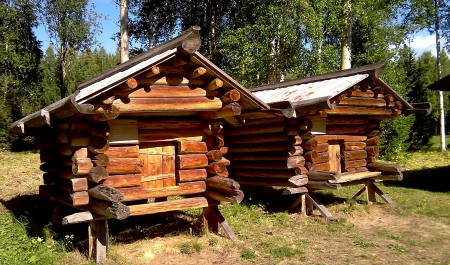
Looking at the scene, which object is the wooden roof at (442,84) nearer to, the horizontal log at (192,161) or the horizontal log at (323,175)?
the horizontal log at (323,175)

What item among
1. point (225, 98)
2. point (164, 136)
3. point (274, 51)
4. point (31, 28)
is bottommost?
point (164, 136)

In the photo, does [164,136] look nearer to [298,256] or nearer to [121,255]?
[121,255]

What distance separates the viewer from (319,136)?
11.7 meters

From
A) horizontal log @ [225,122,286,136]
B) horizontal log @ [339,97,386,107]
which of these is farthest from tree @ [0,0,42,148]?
horizontal log @ [339,97,386,107]

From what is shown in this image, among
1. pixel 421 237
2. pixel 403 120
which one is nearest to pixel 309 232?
pixel 421 237

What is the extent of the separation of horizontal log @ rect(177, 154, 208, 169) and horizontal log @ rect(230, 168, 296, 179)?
339cm

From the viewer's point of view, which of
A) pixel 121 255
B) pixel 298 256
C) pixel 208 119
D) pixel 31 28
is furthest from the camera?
pixel 31 28

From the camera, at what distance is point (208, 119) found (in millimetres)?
8734

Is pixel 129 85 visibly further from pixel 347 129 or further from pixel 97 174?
pixel 347 129

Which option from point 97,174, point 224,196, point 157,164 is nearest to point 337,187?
point 224,196

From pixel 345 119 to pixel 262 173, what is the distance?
10.1ft

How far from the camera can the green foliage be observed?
695 cm

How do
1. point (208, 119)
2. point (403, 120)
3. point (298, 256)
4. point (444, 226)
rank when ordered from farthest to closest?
1. point (403, 120)
2. point (444, 226)
3. point (208, 119)
4. point (298, 256)

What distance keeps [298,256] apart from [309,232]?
1933 mm
